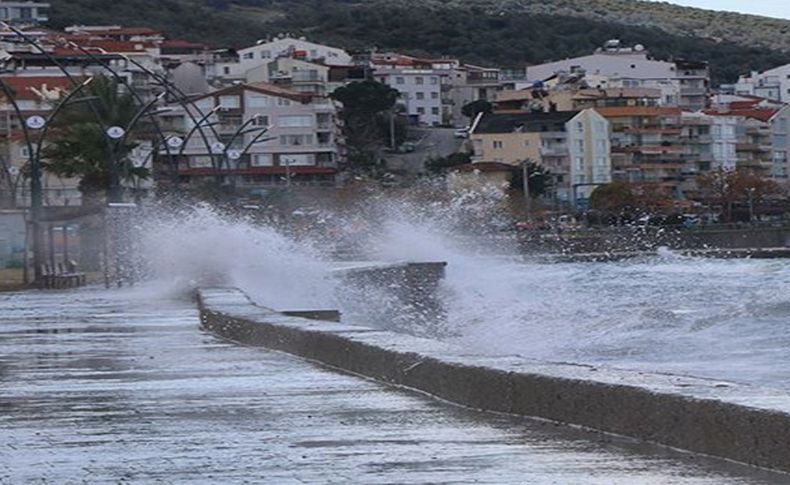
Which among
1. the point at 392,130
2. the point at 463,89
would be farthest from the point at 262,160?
the point at 463,89

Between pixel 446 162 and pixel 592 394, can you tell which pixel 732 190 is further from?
pixel 592 394

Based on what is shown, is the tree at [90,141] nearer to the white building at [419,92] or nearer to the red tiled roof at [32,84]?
the red tiled roof at [32,84]

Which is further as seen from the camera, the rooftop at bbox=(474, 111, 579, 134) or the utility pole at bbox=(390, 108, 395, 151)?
the utility pole at bbox=(390, 108, 395, 151)

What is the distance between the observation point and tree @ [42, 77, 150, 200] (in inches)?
2817

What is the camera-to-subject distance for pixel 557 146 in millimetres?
138875

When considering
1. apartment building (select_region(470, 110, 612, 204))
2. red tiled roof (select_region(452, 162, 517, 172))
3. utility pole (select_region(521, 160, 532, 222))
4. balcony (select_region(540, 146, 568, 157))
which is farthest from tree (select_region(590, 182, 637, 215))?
balcony (select_region(540, 146, 568, 157))

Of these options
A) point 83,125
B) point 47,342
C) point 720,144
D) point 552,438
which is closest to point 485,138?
point 720,144

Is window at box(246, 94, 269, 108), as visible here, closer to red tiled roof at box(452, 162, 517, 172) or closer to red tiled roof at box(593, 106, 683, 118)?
red tiled roof at box(452, 162, 517, 172)

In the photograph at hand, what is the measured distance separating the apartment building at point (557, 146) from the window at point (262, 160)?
1365cm

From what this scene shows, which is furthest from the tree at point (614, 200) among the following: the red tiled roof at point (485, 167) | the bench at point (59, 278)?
the bench at point (59, 278)

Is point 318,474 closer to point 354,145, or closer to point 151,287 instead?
point 151,287

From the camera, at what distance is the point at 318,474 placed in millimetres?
8328

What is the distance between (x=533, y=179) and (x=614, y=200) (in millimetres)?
5759

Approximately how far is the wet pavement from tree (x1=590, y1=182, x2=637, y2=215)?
109 m
